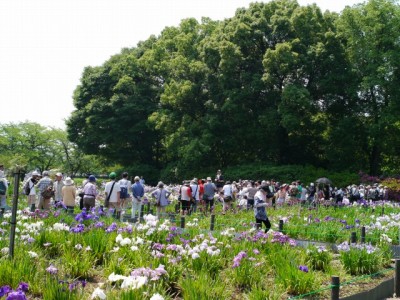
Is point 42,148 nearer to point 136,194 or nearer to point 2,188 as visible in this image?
point 2,188

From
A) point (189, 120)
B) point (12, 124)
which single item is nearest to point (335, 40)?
point (189, 120)

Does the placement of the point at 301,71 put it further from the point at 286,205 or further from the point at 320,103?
the point at 286,205

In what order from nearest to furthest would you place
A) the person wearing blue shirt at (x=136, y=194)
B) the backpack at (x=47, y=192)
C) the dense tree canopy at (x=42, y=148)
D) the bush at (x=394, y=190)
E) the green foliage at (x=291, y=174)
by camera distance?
the backpack at (x=47, y=192) → the person wearing blue shirt at (x=136, y=194) → the bush at (x=394, y=190) → the green foliage at (x=291, y=174) → the dense tree canopy at (x=42, y=148)

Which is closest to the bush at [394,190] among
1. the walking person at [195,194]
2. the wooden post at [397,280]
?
the walking person at [195,194]

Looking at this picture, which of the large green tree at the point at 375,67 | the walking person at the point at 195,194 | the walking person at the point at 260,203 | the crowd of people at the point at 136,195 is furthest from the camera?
the large green tree at the point at 375,67

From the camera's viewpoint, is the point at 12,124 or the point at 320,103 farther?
the point at 12,124

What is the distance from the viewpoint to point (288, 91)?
2738cm

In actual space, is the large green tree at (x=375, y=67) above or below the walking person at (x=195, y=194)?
above

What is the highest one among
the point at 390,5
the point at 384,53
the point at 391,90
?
the point at 390,5

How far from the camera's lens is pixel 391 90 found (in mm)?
29109

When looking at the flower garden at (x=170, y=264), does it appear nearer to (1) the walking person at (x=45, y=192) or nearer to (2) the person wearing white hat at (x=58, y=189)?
(1) the walking person at (x=45, y=192)

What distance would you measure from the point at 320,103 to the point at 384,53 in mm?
5244

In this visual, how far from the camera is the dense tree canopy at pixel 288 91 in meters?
29.2

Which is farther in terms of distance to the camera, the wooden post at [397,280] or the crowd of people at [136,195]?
the crowd of people at [136,195]
